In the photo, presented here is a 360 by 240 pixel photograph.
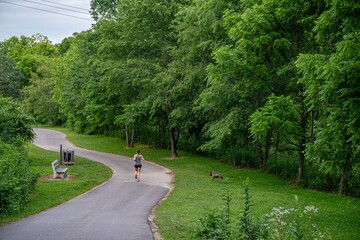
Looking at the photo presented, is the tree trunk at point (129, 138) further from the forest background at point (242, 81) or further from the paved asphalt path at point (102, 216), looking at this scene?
the paved asphalt path at point (102, 216)

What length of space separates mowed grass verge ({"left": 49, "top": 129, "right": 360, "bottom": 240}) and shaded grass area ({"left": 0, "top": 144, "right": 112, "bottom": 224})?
12.8 ft

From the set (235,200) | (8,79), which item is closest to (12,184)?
(235,200)

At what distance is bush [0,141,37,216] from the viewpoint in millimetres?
12844

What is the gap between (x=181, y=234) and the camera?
11219 millimetres

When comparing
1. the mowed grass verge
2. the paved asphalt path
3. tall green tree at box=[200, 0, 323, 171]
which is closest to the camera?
the paved asphalt path

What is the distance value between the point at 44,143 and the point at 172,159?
17.1 metres

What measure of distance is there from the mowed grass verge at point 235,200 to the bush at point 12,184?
4399 mm

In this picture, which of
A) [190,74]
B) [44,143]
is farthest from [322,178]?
[44,143]

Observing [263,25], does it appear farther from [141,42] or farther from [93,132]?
[93,132]

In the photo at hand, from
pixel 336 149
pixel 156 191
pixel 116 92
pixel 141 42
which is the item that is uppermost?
pixel 141 42

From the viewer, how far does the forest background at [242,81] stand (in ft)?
47.8

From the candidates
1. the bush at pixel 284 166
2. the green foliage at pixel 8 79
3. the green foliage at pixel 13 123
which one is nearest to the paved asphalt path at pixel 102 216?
the green foliage at pixel 13 123

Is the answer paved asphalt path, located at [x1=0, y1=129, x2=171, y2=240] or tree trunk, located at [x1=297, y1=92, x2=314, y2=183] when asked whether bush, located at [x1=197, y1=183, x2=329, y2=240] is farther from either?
tree trunk, located at [x1=297, y1=92, x2=314, y2=183]

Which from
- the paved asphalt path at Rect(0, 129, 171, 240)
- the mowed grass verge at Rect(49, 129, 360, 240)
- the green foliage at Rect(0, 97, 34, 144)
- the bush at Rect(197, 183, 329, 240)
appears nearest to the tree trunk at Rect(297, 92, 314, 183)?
the mowed grass verge at Rect(49, 129, 360, 240)
